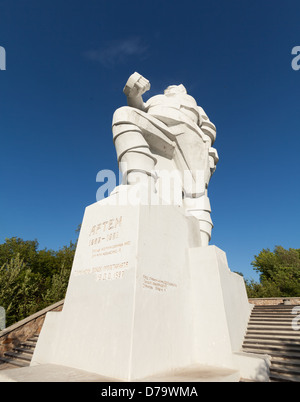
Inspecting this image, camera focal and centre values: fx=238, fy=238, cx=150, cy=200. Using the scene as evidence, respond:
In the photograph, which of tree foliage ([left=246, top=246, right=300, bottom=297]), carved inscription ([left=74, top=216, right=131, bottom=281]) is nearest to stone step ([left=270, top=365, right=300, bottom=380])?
carved inscription ([left=74, top=216, right=131, bottom=281])

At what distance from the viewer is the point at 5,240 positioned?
19.7m

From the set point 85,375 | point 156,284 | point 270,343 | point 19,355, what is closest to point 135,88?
point 156,284

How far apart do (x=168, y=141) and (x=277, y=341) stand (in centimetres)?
411

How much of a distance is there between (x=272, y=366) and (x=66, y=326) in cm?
262

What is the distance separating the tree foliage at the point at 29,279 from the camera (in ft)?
28.5

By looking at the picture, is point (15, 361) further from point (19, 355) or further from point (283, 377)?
point (283, 377)

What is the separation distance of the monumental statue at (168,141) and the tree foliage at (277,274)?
1265 centimetres

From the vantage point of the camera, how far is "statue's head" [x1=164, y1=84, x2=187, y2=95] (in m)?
6.43

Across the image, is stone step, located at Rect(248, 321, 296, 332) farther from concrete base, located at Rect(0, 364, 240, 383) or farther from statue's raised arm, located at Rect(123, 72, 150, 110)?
statue's raised arm, located at Rect(123, 72, 150, 110)

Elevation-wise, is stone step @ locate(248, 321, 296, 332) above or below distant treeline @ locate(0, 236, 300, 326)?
below

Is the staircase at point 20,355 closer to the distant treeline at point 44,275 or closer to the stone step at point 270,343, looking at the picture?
the distant treeline at point 44,275

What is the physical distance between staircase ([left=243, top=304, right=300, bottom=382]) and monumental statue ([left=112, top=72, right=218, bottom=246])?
1.68 meters

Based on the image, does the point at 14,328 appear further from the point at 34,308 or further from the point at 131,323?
the point at 131,323
